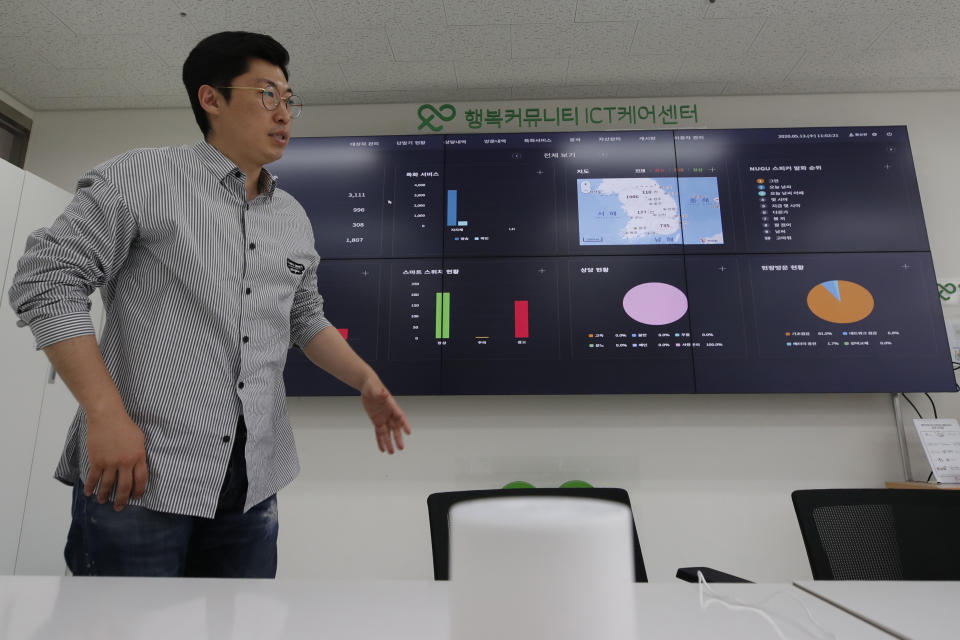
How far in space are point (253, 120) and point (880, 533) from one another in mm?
1823

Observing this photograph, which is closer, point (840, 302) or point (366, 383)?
point (366, 383)

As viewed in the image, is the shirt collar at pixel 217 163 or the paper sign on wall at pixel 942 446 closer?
the shirt collar at pixel 217 163

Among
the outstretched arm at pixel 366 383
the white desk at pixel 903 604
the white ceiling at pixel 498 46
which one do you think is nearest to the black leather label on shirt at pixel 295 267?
the outstretched arm at pixel 366 383

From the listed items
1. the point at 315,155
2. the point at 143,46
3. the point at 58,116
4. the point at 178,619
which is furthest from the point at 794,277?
the point at 58,116

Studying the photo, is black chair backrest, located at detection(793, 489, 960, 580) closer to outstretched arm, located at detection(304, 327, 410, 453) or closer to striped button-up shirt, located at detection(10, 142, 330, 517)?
outstretched arm, located at detection(304, 327, 410, 453)

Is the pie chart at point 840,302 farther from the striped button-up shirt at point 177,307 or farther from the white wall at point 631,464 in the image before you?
the striped button-up shirt at point 177,307

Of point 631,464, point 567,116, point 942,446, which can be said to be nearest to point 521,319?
point 631,464

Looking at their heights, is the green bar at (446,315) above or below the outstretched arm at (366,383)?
above

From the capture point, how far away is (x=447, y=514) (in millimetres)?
1257

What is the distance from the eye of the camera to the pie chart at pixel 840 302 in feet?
7.61

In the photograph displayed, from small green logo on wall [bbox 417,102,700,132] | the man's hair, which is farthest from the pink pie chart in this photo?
the man's hair

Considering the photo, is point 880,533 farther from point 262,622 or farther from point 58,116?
point 58,116

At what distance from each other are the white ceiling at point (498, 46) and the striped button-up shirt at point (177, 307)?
5.07 feet

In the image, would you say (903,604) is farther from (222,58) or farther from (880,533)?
(222,58)
